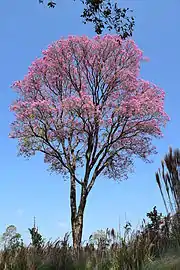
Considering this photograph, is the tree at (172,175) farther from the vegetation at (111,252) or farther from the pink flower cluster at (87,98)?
the pink flower cluster at (87,98)

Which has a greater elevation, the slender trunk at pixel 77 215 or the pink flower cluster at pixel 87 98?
the pink flower cluster at pixel 87 98

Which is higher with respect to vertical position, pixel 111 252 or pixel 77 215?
pixel 77 215

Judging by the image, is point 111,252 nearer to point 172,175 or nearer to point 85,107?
point 172,175

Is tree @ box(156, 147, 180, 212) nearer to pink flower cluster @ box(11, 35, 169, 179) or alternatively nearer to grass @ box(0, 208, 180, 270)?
grass @ box(0, 208, 180, 270)

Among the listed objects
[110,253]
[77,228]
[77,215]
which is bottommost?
[110,253]

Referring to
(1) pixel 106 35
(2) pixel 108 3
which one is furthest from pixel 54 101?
(2) pixel 108 3

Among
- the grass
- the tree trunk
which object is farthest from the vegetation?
the tree trunk

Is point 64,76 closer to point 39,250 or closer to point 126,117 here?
point 126,117

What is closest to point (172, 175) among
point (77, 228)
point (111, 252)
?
point (111, 252)

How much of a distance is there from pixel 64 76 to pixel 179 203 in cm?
1199

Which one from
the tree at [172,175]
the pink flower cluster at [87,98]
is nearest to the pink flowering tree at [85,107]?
the pink flower cluster at [87,98]

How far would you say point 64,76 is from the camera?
1853 centimetres

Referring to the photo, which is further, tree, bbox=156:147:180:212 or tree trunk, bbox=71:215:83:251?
tree trunk, bbox=71:215:83:251

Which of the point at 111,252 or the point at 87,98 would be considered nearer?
the point at 111,252
